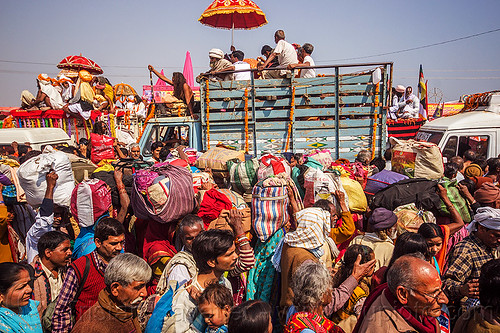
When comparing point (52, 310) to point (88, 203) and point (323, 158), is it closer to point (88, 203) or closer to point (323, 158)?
point (88, 203)

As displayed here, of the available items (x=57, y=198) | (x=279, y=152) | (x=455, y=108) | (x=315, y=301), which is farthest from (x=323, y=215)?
(x=455, y=108)

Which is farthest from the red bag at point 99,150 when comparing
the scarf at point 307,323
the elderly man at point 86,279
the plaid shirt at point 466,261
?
the plaid shirt at point 466,261

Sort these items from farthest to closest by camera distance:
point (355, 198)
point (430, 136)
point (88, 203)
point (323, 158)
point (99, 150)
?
point (430, 136) → point (99, 150) → point (323, 158) → point (355, 198) → point (88, 203)

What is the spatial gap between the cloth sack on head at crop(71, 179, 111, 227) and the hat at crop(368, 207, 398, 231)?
275 centimetres

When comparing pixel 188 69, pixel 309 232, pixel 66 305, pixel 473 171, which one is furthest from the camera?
pixel 188 69

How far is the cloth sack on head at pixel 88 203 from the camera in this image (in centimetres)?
375

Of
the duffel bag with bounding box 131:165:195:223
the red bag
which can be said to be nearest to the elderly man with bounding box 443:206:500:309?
the duffel bag with bounding box 131:165:195:223

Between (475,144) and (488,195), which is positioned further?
(475,144)

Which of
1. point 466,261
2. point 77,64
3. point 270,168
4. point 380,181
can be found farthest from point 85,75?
point 466,261

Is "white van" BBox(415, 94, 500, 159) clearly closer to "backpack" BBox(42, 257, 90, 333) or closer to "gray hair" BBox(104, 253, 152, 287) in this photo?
"gray hair" BBox(104, 253, 152, 287)

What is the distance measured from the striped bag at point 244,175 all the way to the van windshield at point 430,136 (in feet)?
16.4

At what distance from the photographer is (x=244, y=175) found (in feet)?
14.9

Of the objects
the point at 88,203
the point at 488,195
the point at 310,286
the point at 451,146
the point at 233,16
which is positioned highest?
the point at 233,16

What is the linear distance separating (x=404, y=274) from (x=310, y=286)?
0.58 meters
